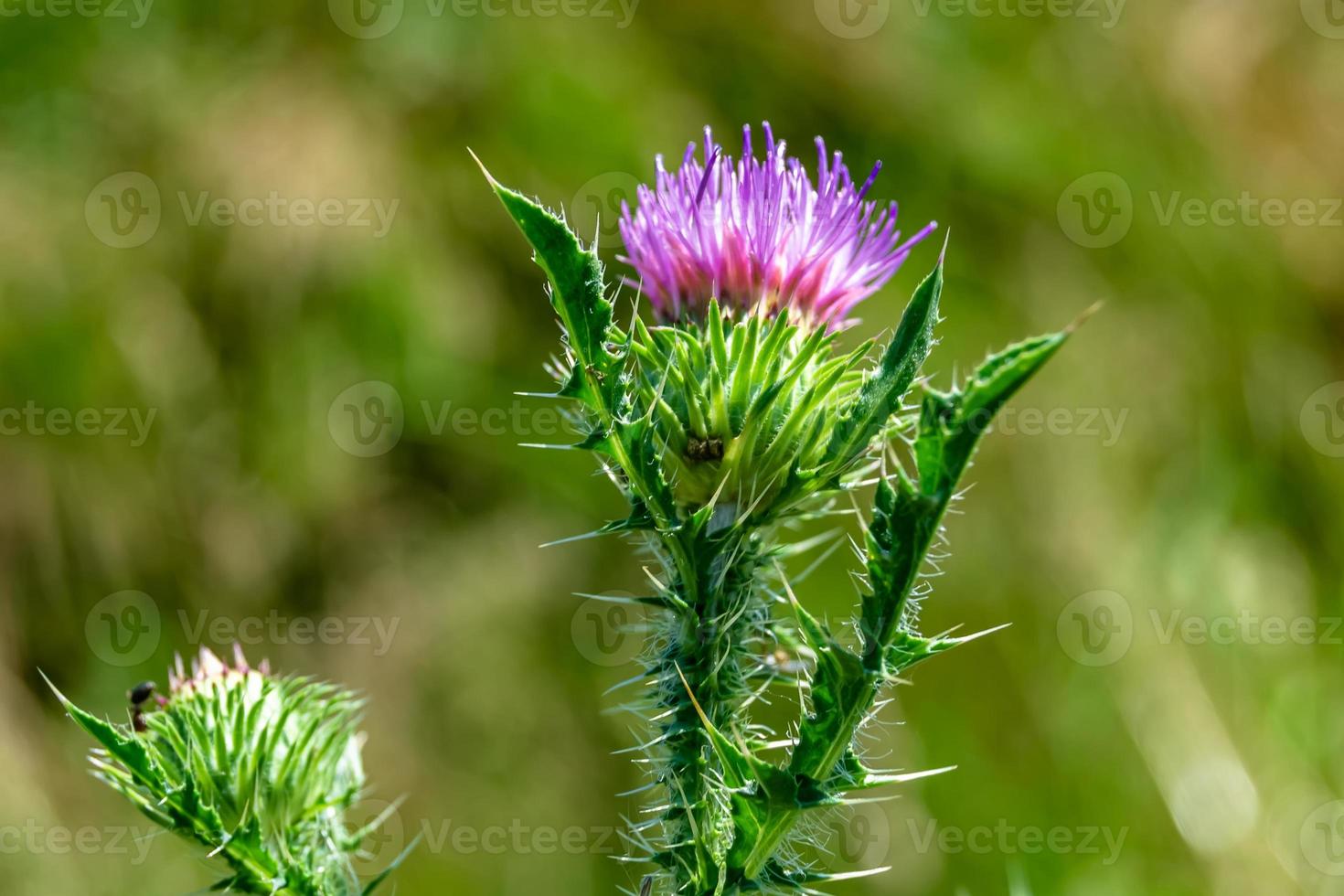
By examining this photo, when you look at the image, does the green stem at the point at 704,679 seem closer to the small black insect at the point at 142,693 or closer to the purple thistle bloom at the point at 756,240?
the purple thistle bloom at the point at 756,240

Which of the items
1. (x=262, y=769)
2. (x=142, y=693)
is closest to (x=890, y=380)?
(x=262, y=769)

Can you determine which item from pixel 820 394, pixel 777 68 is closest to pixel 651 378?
pixel 820 394

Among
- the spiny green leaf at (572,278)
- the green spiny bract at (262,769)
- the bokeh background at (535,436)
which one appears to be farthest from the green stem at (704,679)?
the bokeh background at (535,436)

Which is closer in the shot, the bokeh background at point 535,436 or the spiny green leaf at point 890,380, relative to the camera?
the spiny green leaf at point 890,380

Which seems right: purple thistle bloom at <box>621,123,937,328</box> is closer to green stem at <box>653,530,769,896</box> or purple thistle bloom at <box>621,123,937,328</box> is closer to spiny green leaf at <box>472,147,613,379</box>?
spiny green leaf at <box>472,147,613,379</box>

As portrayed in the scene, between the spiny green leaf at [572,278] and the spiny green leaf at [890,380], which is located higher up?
the spiny green leaf at [572,278]

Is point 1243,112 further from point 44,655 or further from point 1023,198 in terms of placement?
point 44,655

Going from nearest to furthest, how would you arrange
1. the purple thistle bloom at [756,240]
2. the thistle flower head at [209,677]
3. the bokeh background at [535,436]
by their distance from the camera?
the purple thistle bloom at [756,240] < the thistle flower head at [209,677] < the bokeh background at [535,436]

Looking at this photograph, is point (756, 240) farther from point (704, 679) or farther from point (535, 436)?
point (535, 436)
